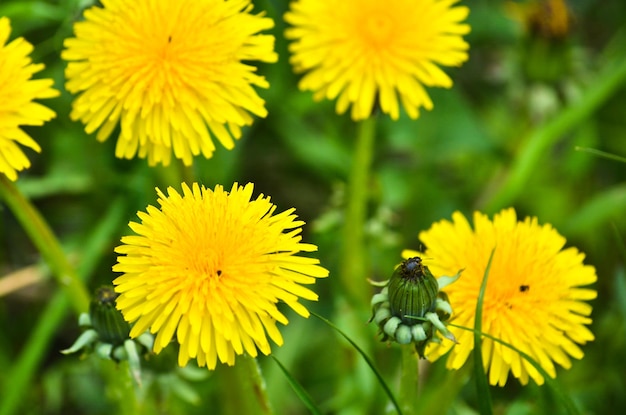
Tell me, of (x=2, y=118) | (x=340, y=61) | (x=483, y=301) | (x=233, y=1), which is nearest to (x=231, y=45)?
(x=233, y=1)

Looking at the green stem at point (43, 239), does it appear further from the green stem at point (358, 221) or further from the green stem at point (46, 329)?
the green stem at point (358, 221)

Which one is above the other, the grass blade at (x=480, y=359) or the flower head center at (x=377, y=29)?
the flower head center at (x=377, y=29)

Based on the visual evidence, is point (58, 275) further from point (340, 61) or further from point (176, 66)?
point (340, 61)

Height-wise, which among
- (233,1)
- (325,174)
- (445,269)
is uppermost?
(325,174)

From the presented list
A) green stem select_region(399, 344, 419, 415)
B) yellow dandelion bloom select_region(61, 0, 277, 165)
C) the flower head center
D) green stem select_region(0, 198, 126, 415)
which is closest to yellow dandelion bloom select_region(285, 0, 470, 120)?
the flower head center

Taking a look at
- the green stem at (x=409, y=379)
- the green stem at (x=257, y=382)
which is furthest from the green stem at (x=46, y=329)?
the green stem at (x=409, y=379)
